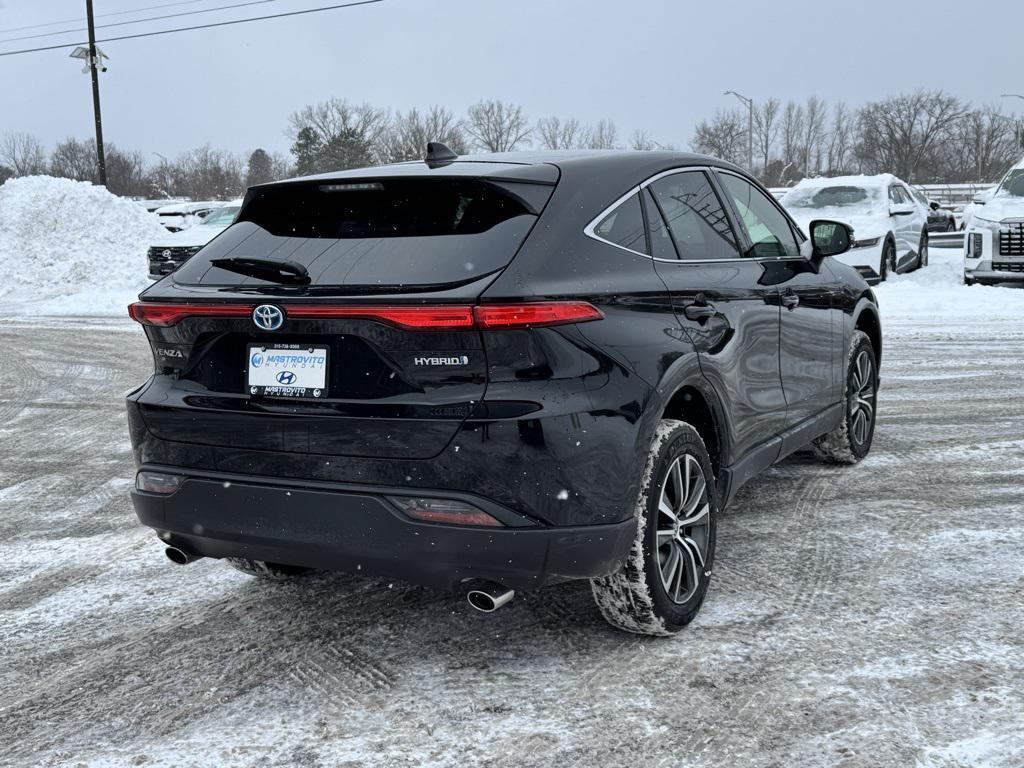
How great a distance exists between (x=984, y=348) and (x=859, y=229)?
6.13 meters

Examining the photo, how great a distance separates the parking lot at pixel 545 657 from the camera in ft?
9.99

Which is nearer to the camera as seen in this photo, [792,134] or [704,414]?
[704,414]

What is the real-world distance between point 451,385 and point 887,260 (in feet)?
51.7

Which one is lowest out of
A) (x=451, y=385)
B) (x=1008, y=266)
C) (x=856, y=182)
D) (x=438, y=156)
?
(x=1008, y=266)

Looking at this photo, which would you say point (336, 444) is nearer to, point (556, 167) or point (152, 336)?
point (152, 336)

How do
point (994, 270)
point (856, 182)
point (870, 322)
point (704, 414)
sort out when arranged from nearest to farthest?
point (704, 414)
point (870, 322)
point (994, 270)
point (856, 182)

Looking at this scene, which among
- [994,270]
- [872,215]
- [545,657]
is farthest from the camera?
[872,215]

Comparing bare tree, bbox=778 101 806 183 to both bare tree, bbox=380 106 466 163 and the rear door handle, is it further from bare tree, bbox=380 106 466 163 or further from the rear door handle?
the rear door handle

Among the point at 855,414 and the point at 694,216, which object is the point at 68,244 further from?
the point at 694,216

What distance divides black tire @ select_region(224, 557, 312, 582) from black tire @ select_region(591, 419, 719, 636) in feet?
4.69

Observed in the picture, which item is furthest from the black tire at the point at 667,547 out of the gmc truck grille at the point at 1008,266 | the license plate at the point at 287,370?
the gmc truck grille at the point at 1008,266

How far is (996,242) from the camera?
1580cm

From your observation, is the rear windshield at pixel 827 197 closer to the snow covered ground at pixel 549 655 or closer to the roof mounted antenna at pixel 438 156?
the snow covered ground at pixel 549 655

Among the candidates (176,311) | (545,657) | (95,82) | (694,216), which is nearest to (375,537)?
(545,657)
